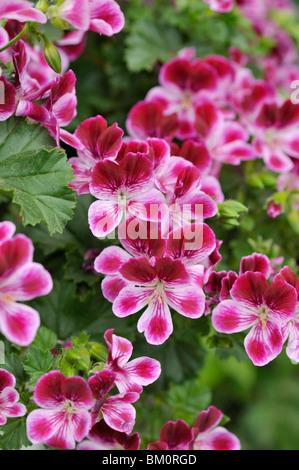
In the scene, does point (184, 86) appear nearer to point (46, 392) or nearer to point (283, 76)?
point (283, 76)

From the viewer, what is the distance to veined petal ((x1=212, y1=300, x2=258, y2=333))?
31.6 inches

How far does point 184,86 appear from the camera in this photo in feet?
4.00

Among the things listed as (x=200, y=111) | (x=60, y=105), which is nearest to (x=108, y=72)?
(x=200, y=111)

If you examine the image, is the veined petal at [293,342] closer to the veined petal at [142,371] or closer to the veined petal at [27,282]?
the veined petal at [142,371]

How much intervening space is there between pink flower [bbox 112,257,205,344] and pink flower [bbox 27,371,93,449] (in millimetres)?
110

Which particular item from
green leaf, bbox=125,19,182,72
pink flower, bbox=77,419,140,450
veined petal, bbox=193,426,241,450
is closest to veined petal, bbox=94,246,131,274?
pink flower, bbox=77,419,140,450

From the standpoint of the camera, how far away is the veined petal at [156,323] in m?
0.78

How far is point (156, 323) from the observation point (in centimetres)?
79

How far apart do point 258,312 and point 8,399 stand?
1.11ft

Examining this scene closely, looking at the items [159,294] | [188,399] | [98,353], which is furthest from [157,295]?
[188,399]

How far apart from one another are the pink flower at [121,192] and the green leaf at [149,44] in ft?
1.75

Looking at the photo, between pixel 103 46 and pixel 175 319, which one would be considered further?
pixel 103 46

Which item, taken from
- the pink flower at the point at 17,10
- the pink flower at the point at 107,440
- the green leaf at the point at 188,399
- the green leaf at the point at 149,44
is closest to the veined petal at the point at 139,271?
the pink flower at the point at 107,440
